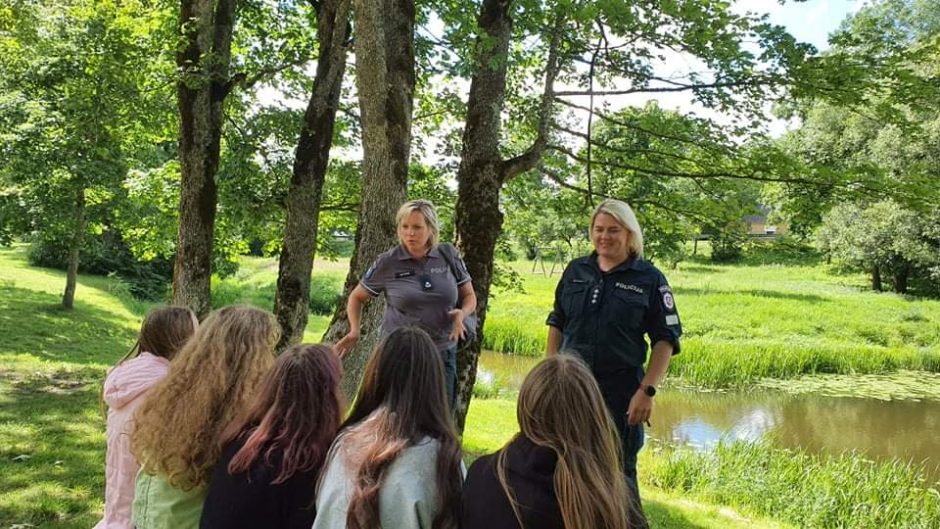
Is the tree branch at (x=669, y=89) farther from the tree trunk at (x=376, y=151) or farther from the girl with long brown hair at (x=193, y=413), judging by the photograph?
the girl with long brown hair at (x=193, y=413)

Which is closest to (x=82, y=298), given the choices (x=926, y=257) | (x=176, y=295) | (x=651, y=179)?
(x=176, y=295)

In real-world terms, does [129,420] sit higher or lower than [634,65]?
lower

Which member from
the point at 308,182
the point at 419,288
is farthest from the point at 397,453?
the point at 308,182

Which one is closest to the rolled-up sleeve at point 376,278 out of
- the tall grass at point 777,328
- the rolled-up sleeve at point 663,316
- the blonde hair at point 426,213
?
the blonde hair at point 426,213

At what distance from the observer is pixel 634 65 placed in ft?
18.6

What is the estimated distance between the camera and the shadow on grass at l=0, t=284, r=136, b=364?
10.3 meters

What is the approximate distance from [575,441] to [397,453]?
486 millimetres

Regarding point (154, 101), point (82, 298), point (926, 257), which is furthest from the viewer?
point (926, 257)

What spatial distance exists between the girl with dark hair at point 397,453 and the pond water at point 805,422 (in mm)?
8312

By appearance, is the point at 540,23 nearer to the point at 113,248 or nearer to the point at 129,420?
the point at 129,420

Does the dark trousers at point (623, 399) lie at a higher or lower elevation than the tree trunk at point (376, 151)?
lower

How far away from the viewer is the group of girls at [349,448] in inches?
66.7

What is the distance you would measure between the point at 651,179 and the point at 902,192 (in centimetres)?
223

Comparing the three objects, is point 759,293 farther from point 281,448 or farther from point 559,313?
point 281,448
